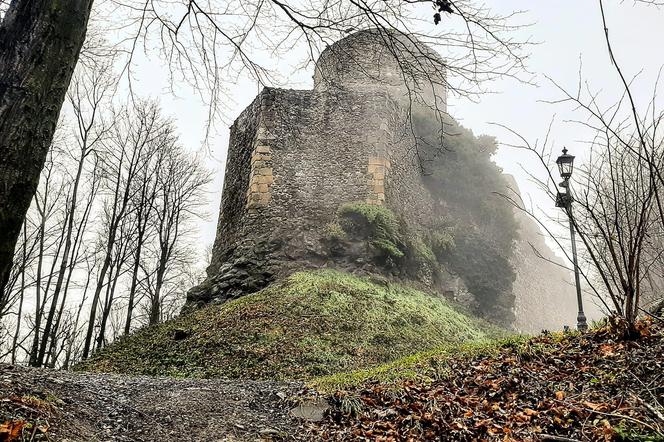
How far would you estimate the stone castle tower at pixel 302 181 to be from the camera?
13188 millimetres

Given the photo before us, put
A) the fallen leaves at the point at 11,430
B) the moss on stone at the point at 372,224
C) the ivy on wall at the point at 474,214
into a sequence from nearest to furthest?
the fallen leaves at the point at 11,430
the moss on stone at the point at 372,224
the ivy on wall at the point at 474,214

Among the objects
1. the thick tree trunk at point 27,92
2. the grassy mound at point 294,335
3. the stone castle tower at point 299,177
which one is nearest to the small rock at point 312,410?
the thick tree trunk at point 27,92

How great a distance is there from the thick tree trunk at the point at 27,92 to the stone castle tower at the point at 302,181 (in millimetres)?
10116

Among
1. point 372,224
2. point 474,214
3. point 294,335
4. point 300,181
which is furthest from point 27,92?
point 474,214

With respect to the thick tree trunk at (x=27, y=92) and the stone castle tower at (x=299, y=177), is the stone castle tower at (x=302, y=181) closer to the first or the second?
the stone castle tower at (x=299, y=177)

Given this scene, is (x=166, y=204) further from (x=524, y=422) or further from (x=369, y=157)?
(x=524, y=422)

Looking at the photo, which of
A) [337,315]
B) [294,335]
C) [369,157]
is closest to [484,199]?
[369,157]

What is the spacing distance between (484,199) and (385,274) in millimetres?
8790

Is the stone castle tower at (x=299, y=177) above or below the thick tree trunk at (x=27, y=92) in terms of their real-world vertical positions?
above

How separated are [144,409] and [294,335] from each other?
5124 millimetres

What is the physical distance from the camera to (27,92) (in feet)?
8.19

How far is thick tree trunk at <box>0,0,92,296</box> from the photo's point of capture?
7.90ft

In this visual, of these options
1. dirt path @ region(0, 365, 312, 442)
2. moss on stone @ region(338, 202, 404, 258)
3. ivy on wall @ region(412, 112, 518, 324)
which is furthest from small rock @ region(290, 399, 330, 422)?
ivy on wall @ region(412, 112, 518, 324)

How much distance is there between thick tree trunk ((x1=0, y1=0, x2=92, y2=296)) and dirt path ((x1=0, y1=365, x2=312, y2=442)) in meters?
1.37
